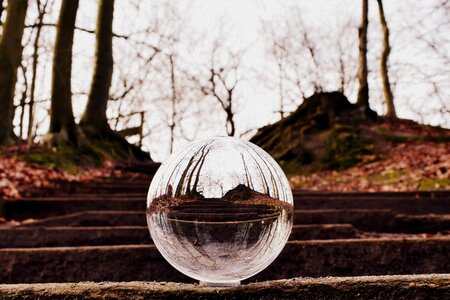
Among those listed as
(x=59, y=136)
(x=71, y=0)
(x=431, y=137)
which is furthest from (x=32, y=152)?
(x=431, y=137)

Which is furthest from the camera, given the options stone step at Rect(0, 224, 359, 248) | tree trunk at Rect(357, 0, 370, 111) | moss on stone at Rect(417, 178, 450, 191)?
tree trunk at Rect(357, 0, 370, 111)

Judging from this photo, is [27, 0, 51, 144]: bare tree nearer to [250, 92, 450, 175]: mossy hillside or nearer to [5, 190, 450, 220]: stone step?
[5, 190, 450, 220]: stone step

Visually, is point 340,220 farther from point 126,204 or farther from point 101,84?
point 101,84

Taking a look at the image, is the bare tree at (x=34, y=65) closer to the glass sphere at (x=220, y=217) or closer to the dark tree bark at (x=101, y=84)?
the dark tree bark at (x=101, y=84)

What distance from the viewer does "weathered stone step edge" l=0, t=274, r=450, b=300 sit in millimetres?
1362

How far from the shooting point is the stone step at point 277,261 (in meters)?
2.55

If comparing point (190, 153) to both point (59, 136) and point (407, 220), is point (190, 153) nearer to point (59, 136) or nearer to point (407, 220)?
point (407, 220)

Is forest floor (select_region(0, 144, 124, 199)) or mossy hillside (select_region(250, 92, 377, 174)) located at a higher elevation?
mossy hillside (select_region(250, 92, 377, 174))

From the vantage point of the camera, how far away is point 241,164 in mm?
1603

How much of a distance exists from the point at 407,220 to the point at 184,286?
344 centimetres

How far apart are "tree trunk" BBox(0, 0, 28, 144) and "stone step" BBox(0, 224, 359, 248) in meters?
7.53

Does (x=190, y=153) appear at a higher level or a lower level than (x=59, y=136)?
lower

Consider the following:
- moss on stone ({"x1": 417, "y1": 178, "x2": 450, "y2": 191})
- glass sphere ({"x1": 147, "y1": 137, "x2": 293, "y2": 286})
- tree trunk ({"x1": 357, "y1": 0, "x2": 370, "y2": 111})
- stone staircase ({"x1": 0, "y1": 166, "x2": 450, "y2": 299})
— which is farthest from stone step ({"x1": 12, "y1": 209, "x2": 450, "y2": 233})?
tree trunk ({"x1": 357, "y1": 0, "x2": 370, "y2": 111})

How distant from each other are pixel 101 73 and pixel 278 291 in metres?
12.3
